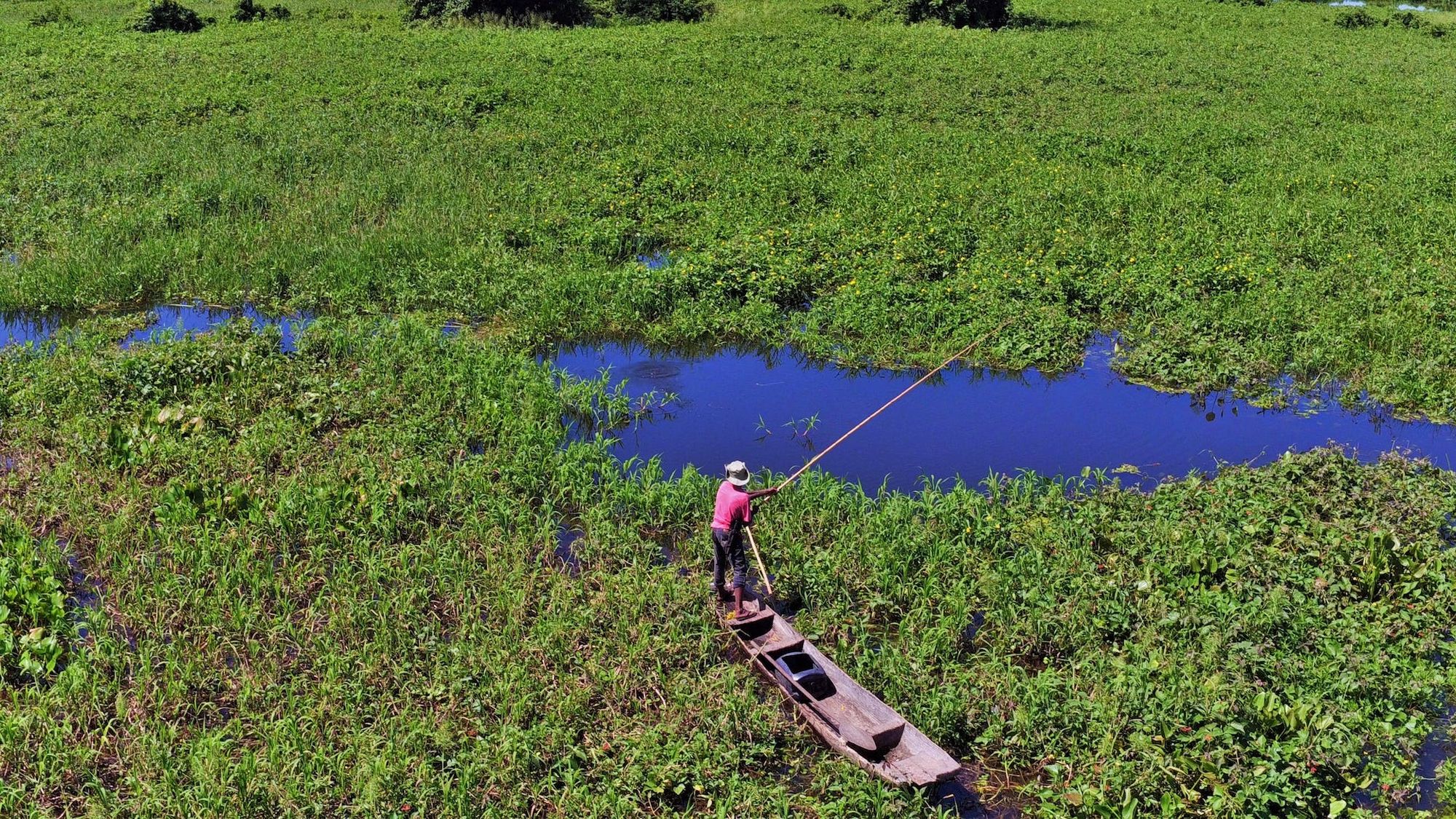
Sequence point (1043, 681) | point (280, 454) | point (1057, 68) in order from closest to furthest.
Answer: point (1043, 681), point (280, 454), point (1057, 68)

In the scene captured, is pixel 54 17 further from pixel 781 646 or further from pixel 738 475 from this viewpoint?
pixel 781 646

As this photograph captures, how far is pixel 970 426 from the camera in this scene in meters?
12.2

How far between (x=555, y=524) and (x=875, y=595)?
3117 mm

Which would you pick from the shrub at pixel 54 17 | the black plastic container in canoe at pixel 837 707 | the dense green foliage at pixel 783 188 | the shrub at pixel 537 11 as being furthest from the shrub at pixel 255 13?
the black plastic container in canoe at pixel 837 707

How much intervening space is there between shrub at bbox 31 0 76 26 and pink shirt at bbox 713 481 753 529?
33985 mm

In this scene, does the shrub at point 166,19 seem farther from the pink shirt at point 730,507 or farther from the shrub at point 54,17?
the pink shirt at point 730,507

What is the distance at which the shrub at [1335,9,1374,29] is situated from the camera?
37062 mm

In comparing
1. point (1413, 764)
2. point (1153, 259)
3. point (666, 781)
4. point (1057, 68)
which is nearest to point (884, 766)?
point (666, 781)

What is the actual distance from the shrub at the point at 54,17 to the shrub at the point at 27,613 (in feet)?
101

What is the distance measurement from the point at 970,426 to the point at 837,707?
17.9 ft

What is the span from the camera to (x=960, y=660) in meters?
8.41

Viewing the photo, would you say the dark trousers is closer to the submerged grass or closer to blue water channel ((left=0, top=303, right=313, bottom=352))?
the submerged grass

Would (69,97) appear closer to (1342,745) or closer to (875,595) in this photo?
(875,595)

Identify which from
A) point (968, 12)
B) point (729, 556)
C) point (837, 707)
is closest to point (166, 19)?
point (968, 12)
